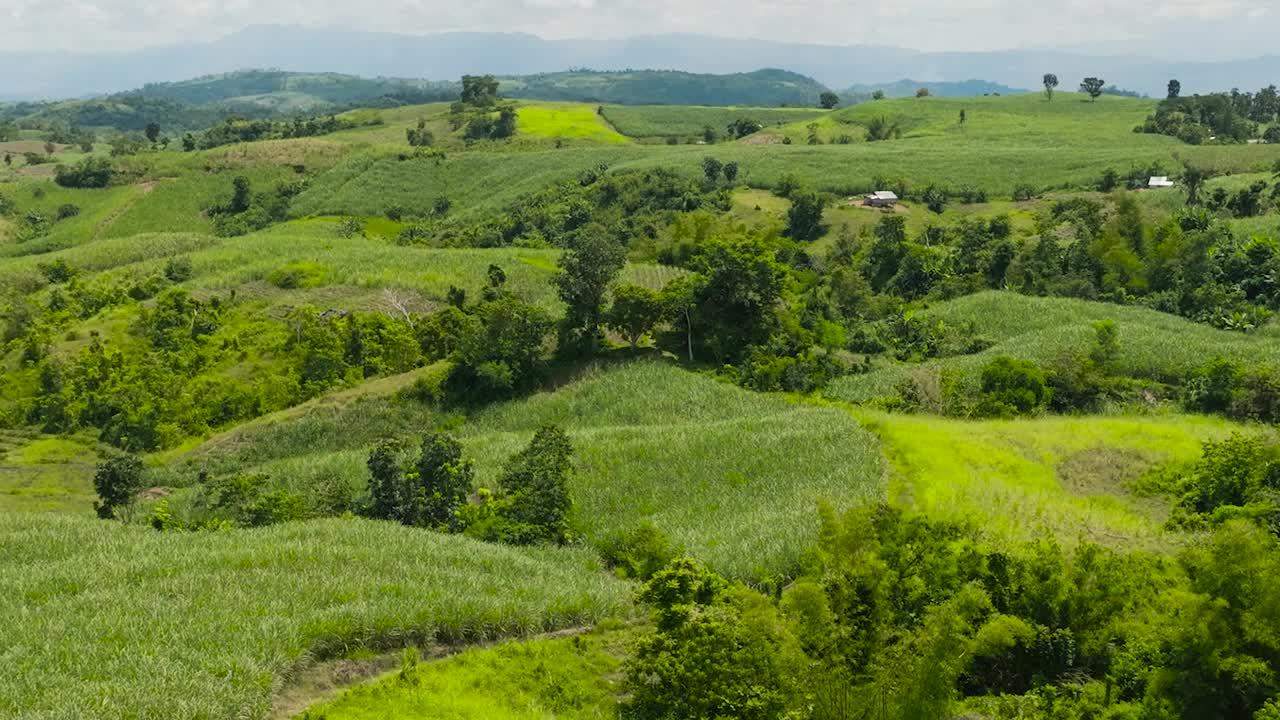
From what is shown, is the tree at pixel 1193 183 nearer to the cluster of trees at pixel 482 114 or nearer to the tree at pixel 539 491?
the tree at pixel 539 491

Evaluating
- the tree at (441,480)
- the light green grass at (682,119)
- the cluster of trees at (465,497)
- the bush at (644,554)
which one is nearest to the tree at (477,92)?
the light green grass at (682,119)

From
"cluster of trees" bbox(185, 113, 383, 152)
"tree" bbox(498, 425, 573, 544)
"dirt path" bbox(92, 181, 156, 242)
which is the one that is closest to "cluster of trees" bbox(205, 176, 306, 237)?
"dirt path" bbox(92, 181, 156, 242)

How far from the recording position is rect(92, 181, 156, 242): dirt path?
100688mm

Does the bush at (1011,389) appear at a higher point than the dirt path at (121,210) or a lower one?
lower

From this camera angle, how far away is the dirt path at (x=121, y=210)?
101 meters

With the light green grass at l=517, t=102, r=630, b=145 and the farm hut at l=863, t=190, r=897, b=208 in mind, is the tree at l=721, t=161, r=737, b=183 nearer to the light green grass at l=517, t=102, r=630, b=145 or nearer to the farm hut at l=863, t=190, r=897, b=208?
the farm hut at l=863, t=190, r=897, b=208

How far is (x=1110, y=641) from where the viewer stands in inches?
847

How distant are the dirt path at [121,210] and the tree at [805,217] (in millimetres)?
76916

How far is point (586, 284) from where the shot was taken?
50.1 metres

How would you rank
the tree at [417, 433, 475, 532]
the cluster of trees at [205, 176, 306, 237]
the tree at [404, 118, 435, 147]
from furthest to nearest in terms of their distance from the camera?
the tree at [404, 118, 435, 147] → the cluster of trees at [205, 176, 306, 237] → the tree at [417, 433, 475, 532]

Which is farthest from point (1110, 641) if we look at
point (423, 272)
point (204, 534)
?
point (423, 272)

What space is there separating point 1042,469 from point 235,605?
92.7 ft

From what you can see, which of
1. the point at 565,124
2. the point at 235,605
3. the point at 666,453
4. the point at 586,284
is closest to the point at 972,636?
the point at 235,605

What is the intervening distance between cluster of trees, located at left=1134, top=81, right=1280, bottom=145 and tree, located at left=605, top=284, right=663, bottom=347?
322ft
